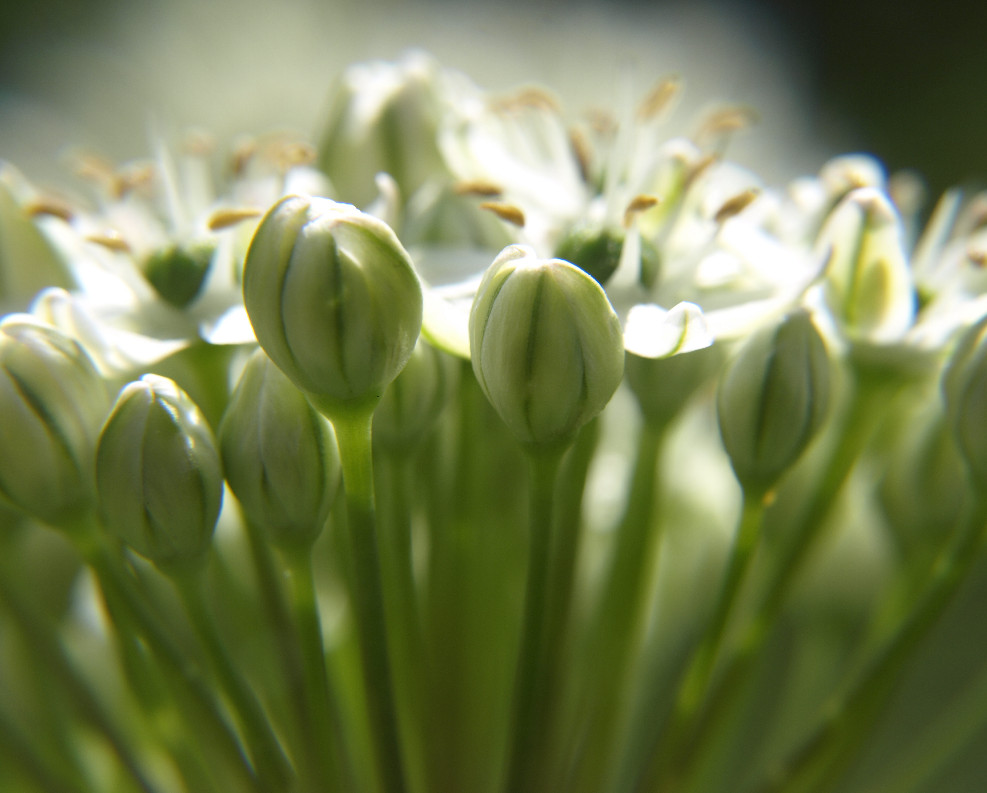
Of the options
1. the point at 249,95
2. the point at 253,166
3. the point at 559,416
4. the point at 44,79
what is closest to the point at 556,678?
the point at 559,416

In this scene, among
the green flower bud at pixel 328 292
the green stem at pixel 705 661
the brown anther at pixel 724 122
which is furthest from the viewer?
the brown anther at pixel 724 122

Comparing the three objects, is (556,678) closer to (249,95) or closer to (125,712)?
(125,712)

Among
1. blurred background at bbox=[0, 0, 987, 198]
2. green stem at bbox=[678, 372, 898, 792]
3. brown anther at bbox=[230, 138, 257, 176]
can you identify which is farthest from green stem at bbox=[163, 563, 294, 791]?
blurred background at bbox=[0, 0, 987, 198]

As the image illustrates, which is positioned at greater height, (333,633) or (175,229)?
(175,229)

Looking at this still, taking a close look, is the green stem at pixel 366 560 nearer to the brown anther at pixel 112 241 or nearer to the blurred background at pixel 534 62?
the brown anther at pixel 112 241

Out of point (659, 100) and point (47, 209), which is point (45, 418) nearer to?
point (47, 209)

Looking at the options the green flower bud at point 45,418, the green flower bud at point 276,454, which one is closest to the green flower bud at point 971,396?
the green flower bud at point 276,454

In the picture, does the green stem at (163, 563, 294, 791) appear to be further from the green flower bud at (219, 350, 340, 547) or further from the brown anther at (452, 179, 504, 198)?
the brown anther at (452, 179, 504, 198)

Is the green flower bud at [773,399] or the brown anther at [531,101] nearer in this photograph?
the green flower bud at [773,399]
